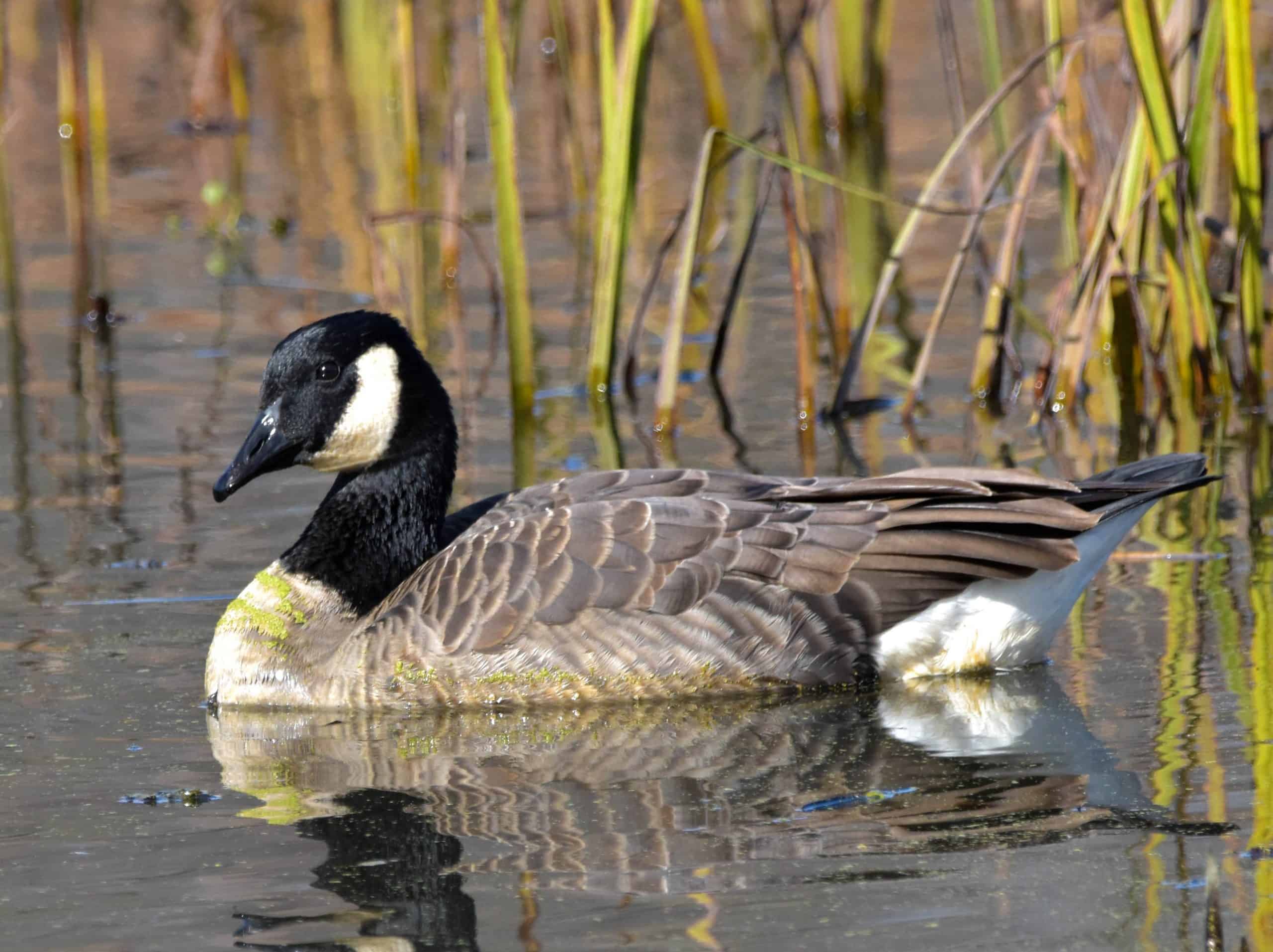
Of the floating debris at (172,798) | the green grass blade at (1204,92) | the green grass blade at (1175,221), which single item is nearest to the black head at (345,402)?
the floating debris at (172,798)

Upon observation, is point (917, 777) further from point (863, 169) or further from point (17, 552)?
point (863, 169)

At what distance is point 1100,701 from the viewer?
603 centimetres

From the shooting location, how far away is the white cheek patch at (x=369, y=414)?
22.6 feet

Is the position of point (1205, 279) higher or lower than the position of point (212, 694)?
higher

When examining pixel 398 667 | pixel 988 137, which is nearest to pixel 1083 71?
pixel 398 667

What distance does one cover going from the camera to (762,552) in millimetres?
6371

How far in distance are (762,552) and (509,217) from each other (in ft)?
11.0

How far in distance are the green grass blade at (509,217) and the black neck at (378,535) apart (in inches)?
75.3

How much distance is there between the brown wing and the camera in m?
6.32

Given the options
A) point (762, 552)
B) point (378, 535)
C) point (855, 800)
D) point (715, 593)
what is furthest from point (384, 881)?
point (378, 535)

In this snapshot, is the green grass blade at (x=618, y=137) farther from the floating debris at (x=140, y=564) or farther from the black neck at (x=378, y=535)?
the floating debris at (x=140, y=564)

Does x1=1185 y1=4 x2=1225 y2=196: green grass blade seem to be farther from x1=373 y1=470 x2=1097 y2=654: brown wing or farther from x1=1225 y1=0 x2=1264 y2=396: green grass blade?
x1=373 y1=470 x2=1097 y2=654: brown wing

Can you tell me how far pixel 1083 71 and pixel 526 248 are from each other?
18.2ft

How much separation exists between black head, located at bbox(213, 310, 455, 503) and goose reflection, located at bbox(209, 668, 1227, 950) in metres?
1.02
